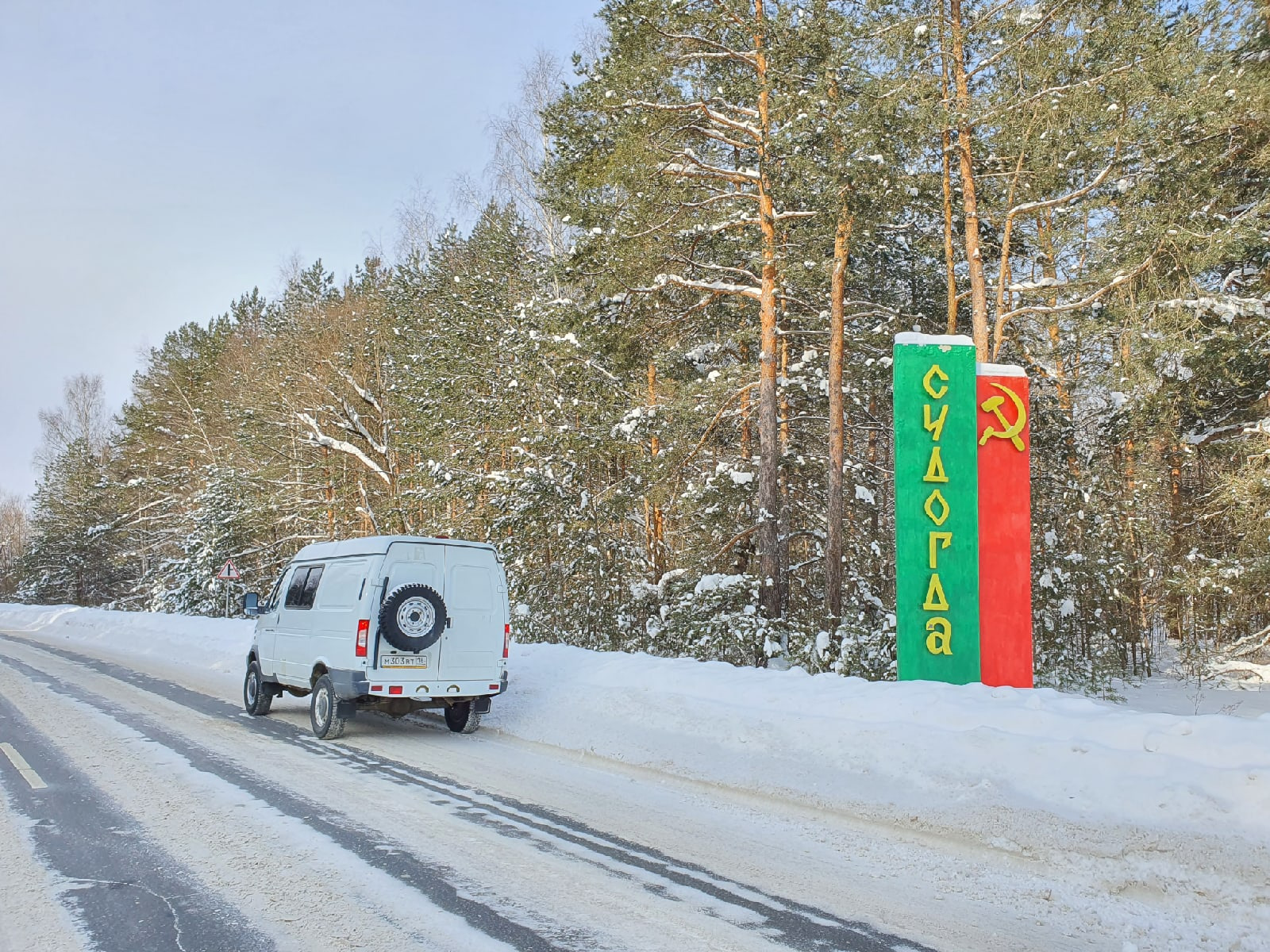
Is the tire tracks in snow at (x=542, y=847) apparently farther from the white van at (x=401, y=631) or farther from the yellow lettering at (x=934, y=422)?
the yellow lettering at (x=934, y=422)

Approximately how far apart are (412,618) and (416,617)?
0.05 metres

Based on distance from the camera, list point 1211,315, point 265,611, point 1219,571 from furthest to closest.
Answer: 1. point 1219,571
2. point 1211,315
3. point 265,611

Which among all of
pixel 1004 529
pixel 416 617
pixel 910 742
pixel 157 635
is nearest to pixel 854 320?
pixel 1004 529

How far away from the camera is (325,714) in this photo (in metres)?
10.1

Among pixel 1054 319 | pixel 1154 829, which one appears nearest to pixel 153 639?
pixel 1054 319

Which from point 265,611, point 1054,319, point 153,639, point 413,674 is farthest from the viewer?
point 153,639

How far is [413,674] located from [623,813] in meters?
3.94

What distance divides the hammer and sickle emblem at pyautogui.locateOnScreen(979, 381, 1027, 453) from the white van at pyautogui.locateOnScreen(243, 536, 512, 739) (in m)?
6.12

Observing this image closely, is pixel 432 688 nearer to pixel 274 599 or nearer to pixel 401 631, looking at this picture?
pixel 401 631

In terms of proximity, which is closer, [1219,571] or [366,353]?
[1219,571]

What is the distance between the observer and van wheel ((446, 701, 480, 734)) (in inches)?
417

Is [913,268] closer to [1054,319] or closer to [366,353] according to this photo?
[1054,319]

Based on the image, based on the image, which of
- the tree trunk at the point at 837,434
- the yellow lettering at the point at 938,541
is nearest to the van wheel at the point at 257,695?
the yellow lettering at the point at 938,541

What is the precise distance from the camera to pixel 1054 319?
57.3ft
